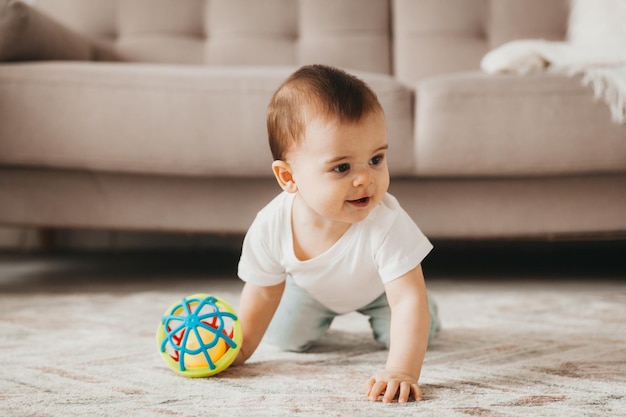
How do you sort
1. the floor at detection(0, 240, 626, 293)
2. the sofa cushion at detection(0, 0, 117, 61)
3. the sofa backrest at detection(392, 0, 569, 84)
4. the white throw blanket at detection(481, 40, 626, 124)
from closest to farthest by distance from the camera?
the white throw blanket at detection(481, 40, 626, 124) → the sofa cushion at detection(0, 0, 117, 61) → the floor at detection(0, 240, 626, 293) → the sofa backrest at detection(392, 0, 569, 84)

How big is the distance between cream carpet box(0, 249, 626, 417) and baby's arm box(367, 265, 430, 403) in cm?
2

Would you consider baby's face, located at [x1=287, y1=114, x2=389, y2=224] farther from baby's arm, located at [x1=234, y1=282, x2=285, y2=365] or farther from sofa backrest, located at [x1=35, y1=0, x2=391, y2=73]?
sofa backrest, located at [x1=35, y1=0, x2=391, y2=73]

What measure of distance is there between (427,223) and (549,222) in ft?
0.89

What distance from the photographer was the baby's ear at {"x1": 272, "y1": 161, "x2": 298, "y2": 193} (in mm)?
970

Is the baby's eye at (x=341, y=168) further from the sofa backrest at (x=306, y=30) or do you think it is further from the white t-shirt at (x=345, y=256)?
the sofa backrest at (x=306, y=30)

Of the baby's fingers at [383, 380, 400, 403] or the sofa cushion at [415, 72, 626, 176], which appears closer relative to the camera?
the baby's fingers at [383, 380, 400, 403]

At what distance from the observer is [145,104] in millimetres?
1563

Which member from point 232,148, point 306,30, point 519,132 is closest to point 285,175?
point 232,148

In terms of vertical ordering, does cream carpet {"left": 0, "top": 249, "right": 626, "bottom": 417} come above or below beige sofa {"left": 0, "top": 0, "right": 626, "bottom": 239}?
below

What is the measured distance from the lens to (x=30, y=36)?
1.69 m

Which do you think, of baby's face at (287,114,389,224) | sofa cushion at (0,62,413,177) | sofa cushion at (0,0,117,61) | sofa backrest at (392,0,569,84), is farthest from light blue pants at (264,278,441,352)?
sofa backrest at (392,0,569,84)

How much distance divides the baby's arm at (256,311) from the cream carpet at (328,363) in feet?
0.11

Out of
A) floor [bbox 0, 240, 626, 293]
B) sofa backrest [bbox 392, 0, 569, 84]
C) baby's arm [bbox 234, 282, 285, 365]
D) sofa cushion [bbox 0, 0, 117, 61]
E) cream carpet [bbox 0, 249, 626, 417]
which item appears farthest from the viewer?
sofa backrest [bbox 392, 0, 569, 84]

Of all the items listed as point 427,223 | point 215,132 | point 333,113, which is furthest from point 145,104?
point 333,113
